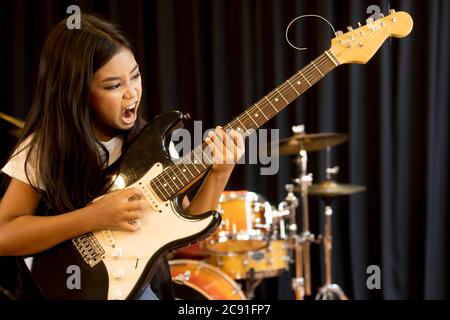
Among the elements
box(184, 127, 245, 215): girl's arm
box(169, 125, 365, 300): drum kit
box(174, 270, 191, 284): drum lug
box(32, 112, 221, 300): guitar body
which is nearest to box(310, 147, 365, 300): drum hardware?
box(169, 125, 365, 300): drum kit

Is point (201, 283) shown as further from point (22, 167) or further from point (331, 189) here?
point (22, 167)

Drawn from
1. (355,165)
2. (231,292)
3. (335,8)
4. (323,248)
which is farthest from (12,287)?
(335,8)

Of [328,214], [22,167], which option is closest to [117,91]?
[22,167]

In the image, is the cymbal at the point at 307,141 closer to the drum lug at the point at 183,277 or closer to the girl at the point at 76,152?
the drum lug at the point at 183,277

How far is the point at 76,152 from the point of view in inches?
54.2

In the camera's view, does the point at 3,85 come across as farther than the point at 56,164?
Yes

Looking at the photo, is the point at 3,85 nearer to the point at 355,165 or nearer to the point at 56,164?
the point at 355,165

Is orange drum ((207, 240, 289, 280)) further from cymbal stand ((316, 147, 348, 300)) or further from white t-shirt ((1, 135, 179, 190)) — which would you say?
white t-shirt ((1, 135, 179, 190))

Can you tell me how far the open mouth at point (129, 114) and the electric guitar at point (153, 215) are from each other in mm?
56

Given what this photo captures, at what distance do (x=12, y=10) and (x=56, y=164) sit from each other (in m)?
2.67

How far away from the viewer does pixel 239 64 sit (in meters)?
3.45

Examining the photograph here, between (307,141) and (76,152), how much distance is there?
164cm

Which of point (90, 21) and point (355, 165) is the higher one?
point (90, 21)

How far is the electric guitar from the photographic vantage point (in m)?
1.32
